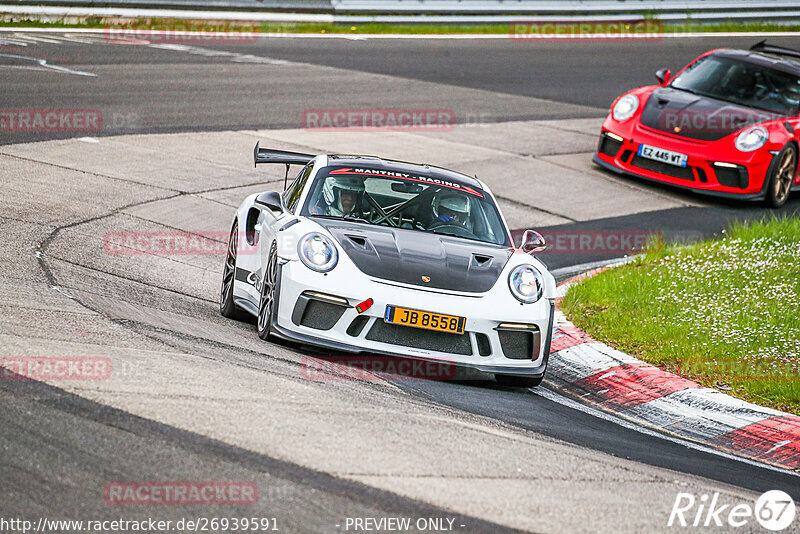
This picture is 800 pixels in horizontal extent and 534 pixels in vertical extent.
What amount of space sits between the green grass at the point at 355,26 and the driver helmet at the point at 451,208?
15171 millimetres

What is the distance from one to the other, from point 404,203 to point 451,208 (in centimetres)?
34

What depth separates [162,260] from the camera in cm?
930

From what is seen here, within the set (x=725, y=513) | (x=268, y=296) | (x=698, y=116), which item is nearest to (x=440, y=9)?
(x=698, y=116)

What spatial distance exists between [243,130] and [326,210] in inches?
299

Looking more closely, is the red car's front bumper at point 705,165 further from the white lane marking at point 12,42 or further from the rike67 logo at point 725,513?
→ the white lane marking at point 12,42

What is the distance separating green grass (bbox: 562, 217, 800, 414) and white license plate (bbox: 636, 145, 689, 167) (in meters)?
3.03

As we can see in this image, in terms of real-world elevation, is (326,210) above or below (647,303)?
above

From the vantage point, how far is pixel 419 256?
6.88 m

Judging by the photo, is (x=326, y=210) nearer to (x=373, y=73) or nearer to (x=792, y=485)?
(x=792, y=485)

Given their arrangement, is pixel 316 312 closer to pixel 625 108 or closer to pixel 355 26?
pixel 625 108

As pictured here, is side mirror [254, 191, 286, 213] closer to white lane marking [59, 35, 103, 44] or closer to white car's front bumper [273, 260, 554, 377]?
white car's front bumper [273, 260, 554, 377]

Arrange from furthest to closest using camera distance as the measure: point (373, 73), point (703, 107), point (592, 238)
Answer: point (373, 73), point (703, 107), point (592, 238)

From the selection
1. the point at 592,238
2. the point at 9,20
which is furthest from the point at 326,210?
the point at 9,20

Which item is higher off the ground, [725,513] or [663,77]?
[663,77]
